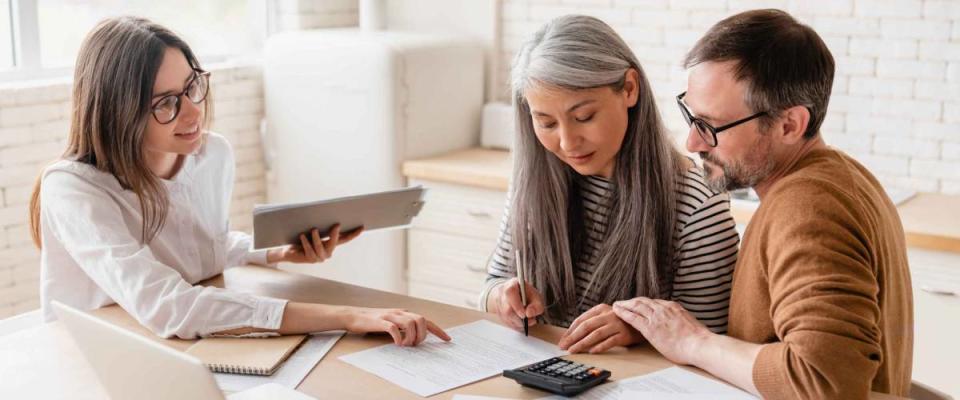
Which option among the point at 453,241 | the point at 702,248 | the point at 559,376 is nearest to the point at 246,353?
the point at 559,376

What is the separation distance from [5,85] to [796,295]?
2.96 m

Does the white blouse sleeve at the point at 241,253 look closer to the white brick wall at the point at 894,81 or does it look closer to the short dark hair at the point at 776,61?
the short dark hair at the point at 776,61

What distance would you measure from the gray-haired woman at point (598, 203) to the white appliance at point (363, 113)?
1.81m

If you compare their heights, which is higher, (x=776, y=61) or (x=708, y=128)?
(x=776, y=61)

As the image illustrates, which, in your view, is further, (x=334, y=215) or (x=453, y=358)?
(x=334, y=215)

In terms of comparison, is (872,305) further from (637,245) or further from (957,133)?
(957,133)

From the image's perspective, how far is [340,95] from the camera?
432cm

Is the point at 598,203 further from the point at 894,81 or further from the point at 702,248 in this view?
the point at 894,81

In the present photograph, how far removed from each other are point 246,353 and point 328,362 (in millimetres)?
162

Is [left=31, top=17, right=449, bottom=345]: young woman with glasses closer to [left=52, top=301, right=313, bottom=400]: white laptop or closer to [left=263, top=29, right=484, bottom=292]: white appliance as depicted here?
[left=52, top=301, right=313, bottom=400]: white laptop

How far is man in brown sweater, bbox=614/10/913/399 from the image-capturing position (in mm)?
1670

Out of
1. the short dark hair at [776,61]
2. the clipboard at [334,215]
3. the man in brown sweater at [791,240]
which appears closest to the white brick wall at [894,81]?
the clipboard at [334,215]

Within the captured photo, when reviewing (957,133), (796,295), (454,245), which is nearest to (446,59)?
(454,245)

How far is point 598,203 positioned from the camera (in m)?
2.46
